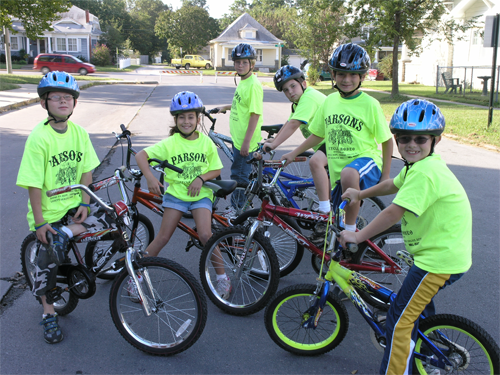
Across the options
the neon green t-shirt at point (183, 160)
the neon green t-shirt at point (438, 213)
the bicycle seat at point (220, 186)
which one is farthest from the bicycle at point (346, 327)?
the neon green t-shirt at point (183, 160)

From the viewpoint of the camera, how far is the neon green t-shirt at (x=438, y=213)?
2516 mm

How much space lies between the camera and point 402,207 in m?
2.56

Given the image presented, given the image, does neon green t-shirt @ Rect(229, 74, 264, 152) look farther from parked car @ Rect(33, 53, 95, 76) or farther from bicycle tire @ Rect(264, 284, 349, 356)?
parked car @ Rect(33, 53, 95, 76)

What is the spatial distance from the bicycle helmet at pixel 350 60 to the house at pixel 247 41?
6048cm

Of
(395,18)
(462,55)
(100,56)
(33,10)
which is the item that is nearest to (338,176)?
(395,18)

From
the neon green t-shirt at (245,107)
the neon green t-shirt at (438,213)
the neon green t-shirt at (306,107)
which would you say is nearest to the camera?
the neon green t-shirt at (438,213)

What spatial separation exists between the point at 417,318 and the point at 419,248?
410 millimetres

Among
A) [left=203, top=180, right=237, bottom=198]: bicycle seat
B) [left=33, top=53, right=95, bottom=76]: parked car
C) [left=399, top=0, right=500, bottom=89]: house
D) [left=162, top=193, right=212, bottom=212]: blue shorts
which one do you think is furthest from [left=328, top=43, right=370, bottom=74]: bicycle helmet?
[left=33, top=53, right=95, bottom=76]: parked car

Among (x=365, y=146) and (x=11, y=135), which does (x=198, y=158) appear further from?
(x=11, y=135)

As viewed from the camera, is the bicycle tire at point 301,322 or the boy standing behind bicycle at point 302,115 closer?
the bicycle tire at point 301,322

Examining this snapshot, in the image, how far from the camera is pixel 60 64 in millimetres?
38531

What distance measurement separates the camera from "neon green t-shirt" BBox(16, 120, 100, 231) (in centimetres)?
323

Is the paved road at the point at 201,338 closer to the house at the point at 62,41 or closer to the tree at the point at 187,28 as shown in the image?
the house at the point at 62,41

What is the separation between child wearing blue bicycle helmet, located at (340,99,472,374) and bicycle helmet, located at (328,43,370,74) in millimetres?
1256
